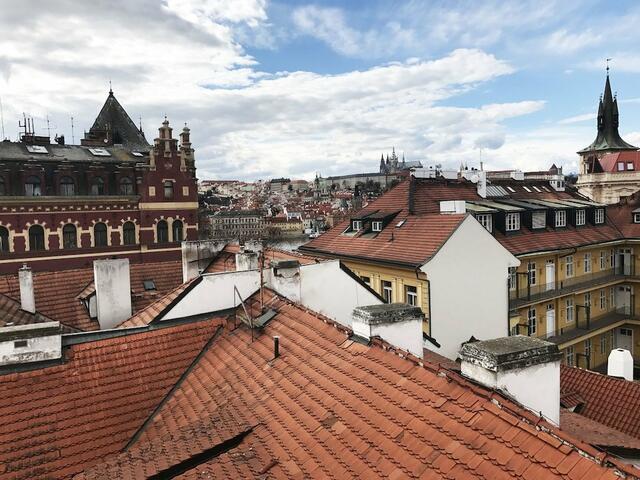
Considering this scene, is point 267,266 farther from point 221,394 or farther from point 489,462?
point 489,462

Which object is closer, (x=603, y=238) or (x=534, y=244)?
(x=534, y=244)

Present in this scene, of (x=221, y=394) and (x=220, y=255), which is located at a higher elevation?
(x=220, y=255)

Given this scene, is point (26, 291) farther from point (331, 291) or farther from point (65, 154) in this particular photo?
point (65, 154)

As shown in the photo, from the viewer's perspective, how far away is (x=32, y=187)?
2864 centimetres

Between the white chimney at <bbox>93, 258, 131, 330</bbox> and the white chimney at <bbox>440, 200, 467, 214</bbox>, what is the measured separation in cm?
1174

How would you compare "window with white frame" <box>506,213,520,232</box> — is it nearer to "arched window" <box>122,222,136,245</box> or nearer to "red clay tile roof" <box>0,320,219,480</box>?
"red clay tile roof" <box>0,320,219,480</box>

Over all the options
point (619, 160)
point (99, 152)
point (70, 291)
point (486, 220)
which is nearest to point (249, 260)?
point (70, 291)

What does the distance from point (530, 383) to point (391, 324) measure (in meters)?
1.99

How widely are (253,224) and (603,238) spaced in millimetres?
119136

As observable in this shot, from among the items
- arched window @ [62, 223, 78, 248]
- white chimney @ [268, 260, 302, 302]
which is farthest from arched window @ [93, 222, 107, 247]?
white chimney @ [268, 260, 302, 302]

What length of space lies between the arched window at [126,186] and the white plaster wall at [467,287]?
22.4 m

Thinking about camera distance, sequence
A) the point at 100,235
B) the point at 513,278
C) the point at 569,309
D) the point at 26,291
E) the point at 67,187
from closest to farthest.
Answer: the point at 26,291, the point at 513,278, the point at 569,309, the point at 67,187, the point at 100,235

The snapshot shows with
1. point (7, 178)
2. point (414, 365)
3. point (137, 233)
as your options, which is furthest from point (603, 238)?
point (7, 178)

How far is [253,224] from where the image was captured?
141250 mm
